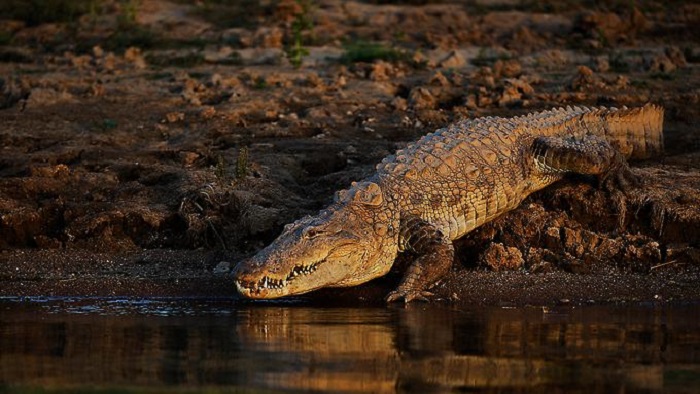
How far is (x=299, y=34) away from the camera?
16.5 m

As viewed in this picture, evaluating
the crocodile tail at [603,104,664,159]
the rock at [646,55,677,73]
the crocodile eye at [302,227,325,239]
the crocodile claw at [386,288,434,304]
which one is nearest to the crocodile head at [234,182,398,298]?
the crocodile eye at [302,227,325,239]

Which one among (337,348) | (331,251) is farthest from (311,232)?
(337,348)

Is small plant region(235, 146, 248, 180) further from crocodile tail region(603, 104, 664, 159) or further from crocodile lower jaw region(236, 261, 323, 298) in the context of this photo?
crocodile tail region(603, 104, 664, 159)

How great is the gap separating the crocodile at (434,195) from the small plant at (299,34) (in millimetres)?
5134

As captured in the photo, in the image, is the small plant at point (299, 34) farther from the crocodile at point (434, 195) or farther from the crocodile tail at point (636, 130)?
the crocodile at point (434, 195)

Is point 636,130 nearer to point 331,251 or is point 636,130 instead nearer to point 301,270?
point 331,251

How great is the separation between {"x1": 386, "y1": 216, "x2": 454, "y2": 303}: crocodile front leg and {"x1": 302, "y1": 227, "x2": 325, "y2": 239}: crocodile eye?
697 millimetres

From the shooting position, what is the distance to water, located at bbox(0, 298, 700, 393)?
6.62 meters

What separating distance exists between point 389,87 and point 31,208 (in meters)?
5.06

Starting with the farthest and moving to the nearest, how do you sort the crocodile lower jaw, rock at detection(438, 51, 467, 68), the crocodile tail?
1. rock at detection(438, 51, 467, 68)
2. the crocodile tail
3. the crocodile lower jaw

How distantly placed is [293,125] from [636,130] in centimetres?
343

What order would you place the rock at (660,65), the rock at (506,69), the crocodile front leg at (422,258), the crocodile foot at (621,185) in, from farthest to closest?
1. the rock at (660,65)
2. the rock at (506,69)
3. the crocodile foot at (621,185)
4. the crocodile front leg at (422,258)

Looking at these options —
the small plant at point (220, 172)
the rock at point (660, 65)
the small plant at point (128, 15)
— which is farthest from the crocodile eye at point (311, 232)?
the small plant at point (128, 15)

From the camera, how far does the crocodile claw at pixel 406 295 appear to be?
30.9 ft
